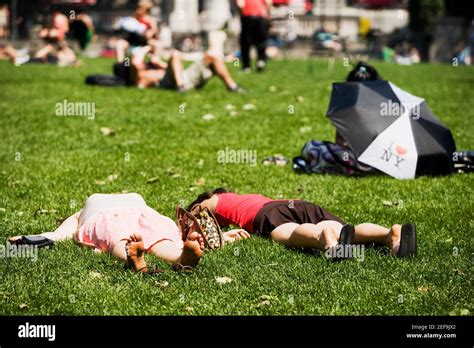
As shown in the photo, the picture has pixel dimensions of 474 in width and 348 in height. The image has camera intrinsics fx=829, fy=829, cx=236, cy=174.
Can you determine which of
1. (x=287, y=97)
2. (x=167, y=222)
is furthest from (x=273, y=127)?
(x=167, y=222)

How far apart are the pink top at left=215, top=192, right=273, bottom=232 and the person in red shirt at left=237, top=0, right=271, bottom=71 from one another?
14121 millimetres

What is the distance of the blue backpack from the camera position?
850 cm

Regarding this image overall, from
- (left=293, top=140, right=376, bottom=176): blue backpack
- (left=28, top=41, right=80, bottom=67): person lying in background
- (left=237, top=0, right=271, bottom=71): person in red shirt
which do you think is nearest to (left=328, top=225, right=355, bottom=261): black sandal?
(left=293, top=140, right=376, bottom=176): blue backpack

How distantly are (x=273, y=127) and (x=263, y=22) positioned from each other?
31.3ft

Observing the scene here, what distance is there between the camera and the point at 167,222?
239 inches

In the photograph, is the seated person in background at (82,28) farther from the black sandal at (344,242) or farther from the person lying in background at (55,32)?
the black sandal at (344,242)

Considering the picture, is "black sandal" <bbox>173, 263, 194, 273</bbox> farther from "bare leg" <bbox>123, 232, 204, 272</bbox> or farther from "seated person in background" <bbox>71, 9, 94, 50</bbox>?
"seated person in background" <bbox>71, 9, 94, 50</bbox>

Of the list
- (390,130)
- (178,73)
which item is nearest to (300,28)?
(178,73)

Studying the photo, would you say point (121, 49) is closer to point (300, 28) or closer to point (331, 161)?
point (331, 161)

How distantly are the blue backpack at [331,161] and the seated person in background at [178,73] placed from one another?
628 centimetres

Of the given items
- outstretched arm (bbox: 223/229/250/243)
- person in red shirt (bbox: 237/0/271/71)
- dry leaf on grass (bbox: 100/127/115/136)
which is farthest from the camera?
person in red shirt (bbox: 237/0/271/71)

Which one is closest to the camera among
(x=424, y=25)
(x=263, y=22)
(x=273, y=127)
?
(x=273, y=127)

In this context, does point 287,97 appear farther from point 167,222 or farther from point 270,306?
point 270,306

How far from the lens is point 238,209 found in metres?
6.47
